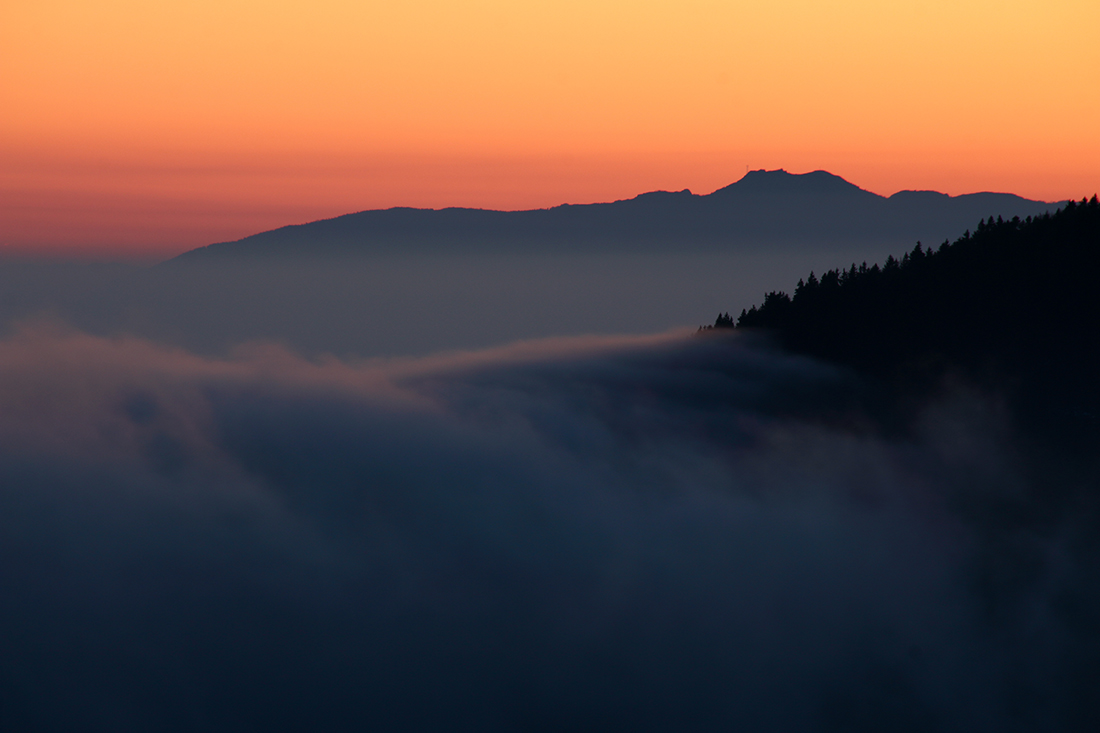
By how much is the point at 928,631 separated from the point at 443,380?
106676mm

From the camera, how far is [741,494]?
144m

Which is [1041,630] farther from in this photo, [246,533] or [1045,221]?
[246,533]

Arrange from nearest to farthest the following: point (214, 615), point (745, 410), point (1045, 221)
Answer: point (1045, 221) < point (214, 615) < point (745, 410)

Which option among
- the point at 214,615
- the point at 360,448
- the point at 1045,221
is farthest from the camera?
the point at 360,448

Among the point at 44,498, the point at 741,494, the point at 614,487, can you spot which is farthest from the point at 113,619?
the point at 741,494

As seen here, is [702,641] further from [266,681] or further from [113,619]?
[113,619]

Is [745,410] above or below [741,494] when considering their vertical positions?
above

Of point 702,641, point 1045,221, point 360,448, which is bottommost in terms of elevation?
point 702,641

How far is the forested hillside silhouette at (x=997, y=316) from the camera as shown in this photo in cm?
10406

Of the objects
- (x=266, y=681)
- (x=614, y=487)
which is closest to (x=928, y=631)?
(x=614, y=487)

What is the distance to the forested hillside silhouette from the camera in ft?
341

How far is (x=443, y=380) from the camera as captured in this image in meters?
192

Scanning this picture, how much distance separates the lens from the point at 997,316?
110m

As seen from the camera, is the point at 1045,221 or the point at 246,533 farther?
the point at 246,533
